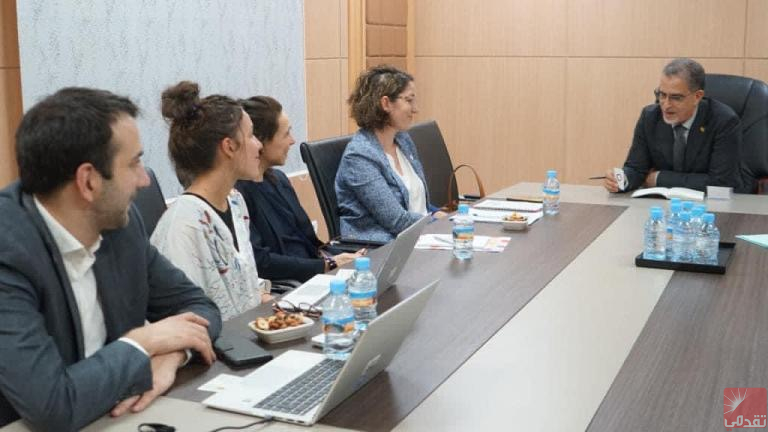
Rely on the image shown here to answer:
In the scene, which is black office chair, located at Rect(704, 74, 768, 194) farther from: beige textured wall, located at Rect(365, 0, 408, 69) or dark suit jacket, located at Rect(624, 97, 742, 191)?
beige textured wall, located at Rect(365, 0, 408, 69)

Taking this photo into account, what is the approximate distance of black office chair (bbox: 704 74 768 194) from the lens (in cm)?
479

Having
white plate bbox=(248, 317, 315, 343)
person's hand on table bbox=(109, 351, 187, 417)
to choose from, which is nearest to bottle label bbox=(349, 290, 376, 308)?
white plate bbox=(248, 317, 315, 343)

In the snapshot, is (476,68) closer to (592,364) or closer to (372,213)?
(372,213)

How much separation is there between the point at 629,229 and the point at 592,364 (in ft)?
5.22

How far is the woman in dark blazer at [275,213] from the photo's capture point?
3330mm

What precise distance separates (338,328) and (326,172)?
6.33 feet

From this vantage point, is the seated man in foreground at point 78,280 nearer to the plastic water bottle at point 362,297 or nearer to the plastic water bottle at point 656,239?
the plastic water bottle at point 362,297

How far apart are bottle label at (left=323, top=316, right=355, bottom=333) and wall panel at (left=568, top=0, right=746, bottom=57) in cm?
469

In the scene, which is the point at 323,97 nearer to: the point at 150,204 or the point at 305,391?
the point at 150,204

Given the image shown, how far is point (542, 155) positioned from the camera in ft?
21.8

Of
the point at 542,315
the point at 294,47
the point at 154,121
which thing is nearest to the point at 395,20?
the point at 294,47

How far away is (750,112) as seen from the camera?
4.87 meters

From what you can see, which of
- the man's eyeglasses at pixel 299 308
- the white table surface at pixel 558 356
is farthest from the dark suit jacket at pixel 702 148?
the man's eyeglasses at pixel 299 308

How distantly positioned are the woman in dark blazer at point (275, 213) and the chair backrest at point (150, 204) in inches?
21.2
